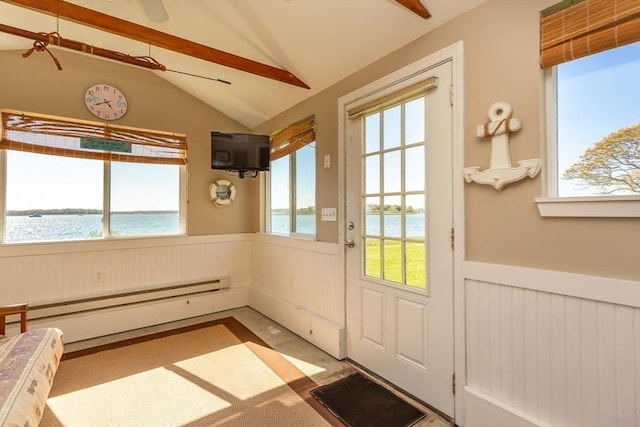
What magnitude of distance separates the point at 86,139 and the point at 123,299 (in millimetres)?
1662

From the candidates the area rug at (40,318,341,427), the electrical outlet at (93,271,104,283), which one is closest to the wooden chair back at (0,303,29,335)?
the area rug at (40,318,341,427)

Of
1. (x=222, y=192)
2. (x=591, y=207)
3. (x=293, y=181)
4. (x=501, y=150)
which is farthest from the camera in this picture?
(x=222, y=192)

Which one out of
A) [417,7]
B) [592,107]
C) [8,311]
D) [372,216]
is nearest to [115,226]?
[8,311]

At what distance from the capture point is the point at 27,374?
4.72ft

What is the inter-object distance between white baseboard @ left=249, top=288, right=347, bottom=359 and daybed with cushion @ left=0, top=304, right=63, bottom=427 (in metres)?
1.81

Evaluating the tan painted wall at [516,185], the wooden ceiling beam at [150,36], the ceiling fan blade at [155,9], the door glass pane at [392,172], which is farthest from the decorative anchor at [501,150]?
the ceiling fan blade at [155,9]

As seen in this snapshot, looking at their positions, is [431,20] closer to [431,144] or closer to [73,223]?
[431,144]

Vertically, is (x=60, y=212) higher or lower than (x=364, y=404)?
higher

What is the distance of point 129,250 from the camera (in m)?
3.24

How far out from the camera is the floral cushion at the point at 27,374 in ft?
4.00

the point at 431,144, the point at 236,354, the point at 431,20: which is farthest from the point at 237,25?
the point at 236,354

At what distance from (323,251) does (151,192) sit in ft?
7.00

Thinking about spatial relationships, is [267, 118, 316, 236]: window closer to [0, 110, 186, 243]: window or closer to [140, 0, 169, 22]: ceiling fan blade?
[0, 110, 186, 243]: window

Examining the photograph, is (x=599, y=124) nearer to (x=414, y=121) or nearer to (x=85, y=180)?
(x=414, y=121)
